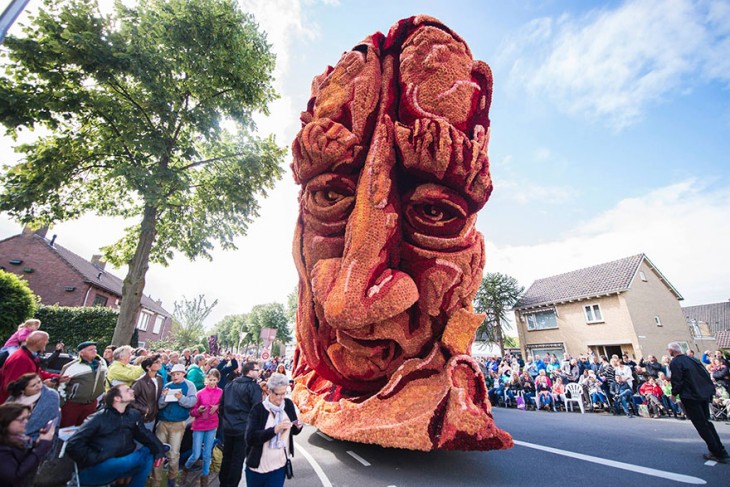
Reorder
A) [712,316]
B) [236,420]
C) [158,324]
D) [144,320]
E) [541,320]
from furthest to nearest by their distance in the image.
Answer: [712,316] → [158,324] → [144,320] → [541,320] → [236,420]

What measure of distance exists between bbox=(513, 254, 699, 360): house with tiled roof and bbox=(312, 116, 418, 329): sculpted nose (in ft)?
68.5

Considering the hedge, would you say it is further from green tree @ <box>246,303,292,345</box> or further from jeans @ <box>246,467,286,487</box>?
green tree @ <box>246,303,292,345</box>

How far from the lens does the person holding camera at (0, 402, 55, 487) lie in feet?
8.01

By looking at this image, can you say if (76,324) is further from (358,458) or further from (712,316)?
(712,316)

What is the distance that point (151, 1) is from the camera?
10.7m

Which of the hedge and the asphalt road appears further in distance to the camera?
the hedge

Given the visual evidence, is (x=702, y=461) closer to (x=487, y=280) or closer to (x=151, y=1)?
(x=151, y=1)

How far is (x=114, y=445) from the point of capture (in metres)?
3.30

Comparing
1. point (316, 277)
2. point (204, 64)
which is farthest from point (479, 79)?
point (204, 64)

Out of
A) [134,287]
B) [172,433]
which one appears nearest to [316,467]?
[172,433]

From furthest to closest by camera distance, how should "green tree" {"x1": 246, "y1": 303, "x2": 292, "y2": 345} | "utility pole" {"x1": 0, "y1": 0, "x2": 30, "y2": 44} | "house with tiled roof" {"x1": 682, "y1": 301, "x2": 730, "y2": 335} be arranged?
"green tree" {"x1": 246, "y1": 303, "x2": 292, "y2": 345}
"house with tiled roof" {"x1": 682, "y1": 301, "x2": 730, "y2": 335}
"utility pole" {"x1": 0, "y1": 0, "x2": 30, "y2": 44}

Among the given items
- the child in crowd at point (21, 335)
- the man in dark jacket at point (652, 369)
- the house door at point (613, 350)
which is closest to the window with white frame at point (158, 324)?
the child in crowd at point (21, 335)

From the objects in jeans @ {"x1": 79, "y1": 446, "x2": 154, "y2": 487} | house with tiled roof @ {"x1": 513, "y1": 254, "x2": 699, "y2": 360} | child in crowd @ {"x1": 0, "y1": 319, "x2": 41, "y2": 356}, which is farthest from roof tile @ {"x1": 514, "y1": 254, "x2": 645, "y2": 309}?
child in crowd @ {"x1": 0, "y1": 319, "x2": 41, "y2": 356}

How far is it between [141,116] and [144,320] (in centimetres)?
2856
